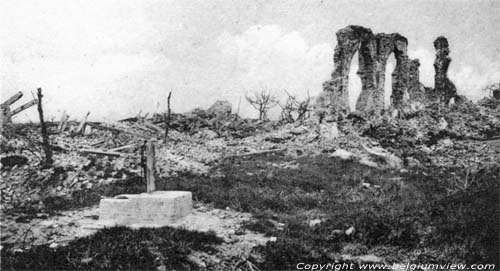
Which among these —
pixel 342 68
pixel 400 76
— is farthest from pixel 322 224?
pixel 400 76

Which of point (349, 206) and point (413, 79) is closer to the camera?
point (349, 206)

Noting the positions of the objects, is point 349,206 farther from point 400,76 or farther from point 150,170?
point 400,76

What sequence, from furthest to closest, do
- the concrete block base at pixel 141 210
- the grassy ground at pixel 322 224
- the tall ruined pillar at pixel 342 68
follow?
the tall ruined pillar at pixel 342 68 < the concrete block base at pixel 141 210 < the grassy ground at pixel 322 224

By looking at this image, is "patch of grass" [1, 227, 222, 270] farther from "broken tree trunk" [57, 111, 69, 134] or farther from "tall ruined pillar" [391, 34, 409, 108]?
"tall ruined pillar" [391, 34, 409, 108]

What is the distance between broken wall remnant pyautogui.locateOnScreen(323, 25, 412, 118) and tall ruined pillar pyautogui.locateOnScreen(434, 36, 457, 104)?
2823mm

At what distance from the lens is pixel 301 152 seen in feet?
55.9

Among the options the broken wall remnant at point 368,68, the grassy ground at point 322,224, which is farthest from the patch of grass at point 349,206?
the broken wall remnant at point 368,68

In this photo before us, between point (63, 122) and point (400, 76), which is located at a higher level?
point (400, 76)

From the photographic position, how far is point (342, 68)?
22406 mm

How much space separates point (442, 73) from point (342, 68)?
9085 mm

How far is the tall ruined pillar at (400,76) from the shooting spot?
84.5 ft

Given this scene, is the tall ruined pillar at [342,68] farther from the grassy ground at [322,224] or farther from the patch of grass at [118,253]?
the patch of grass at [118,253]

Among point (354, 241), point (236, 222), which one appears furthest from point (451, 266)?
point (236, 222)

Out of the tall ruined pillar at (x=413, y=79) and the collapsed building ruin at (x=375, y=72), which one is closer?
the collapsed building ruin at (x=375, y=72)
